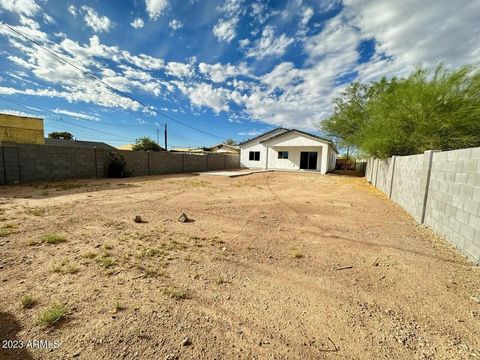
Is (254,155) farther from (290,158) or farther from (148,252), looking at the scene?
(148,252)

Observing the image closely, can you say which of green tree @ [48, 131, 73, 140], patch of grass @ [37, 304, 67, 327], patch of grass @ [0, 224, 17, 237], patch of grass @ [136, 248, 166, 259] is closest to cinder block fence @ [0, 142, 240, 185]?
patch of grass @ [0, 224, 17, 237]

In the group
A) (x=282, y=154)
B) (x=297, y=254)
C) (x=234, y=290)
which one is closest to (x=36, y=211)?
(x=234, y=290)

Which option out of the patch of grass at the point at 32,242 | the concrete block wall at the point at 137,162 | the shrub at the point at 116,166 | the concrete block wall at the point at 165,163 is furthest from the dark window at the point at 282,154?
the patch of grass at the point at 32,242

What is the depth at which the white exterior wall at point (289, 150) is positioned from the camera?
808 inches

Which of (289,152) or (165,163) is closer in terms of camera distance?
(165,163)

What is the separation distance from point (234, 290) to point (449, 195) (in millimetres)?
4540

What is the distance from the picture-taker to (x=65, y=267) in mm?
2771

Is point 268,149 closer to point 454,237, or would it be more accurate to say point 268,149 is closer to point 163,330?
point 454,237

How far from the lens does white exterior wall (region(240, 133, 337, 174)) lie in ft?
67.4

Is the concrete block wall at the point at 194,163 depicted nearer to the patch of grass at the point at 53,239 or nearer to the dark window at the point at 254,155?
the dark window at the point at 254,155

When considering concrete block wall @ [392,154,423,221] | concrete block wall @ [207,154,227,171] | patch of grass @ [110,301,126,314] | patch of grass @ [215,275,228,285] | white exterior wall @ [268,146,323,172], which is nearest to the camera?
patch of grass @ [110,301,126,314]

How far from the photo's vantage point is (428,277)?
289 centimetres

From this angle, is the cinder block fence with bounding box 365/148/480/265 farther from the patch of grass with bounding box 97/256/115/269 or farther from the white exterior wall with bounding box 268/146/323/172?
the white exterior wall with bounding box 268/146/323/172

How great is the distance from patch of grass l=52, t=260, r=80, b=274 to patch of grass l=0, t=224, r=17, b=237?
1.84 m
